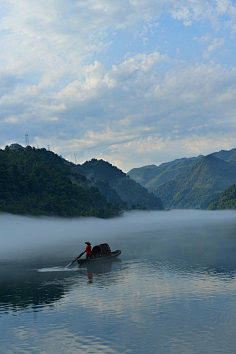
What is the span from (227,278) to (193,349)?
21.6 meters

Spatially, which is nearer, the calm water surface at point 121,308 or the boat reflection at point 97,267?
the calm water surface at point 121,308

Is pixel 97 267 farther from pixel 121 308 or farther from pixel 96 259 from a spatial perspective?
pixel 121 308

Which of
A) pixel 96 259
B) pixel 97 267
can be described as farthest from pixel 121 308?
pixel 96 259

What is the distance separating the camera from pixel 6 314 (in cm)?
2972

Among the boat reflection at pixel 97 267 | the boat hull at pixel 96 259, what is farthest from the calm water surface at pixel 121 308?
the boat hull at pixel 96 259

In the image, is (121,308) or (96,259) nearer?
(121,308)

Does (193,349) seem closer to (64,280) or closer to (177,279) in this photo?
(177,279)

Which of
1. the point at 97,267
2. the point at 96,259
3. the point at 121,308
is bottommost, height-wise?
the point at 97,267

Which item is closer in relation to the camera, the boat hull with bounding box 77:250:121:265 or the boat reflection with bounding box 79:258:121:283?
the boat reflection with bounding box 79:258:121:283

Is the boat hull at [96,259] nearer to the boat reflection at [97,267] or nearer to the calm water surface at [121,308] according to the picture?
the boat reflection at [97,267]

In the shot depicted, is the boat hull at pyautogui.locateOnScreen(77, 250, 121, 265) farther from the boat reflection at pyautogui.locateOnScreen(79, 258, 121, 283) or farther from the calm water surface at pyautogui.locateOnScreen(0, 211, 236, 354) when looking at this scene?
the calm water surface at pyautogui.locateOnScreen(0, 211, 236, 354)

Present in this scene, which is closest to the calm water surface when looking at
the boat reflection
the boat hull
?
the boat reflection

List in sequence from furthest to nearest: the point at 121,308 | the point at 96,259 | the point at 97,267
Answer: the point at 96,259 → the point at 97,267 → the point at 121,308

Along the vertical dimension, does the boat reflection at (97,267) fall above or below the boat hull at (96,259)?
below
